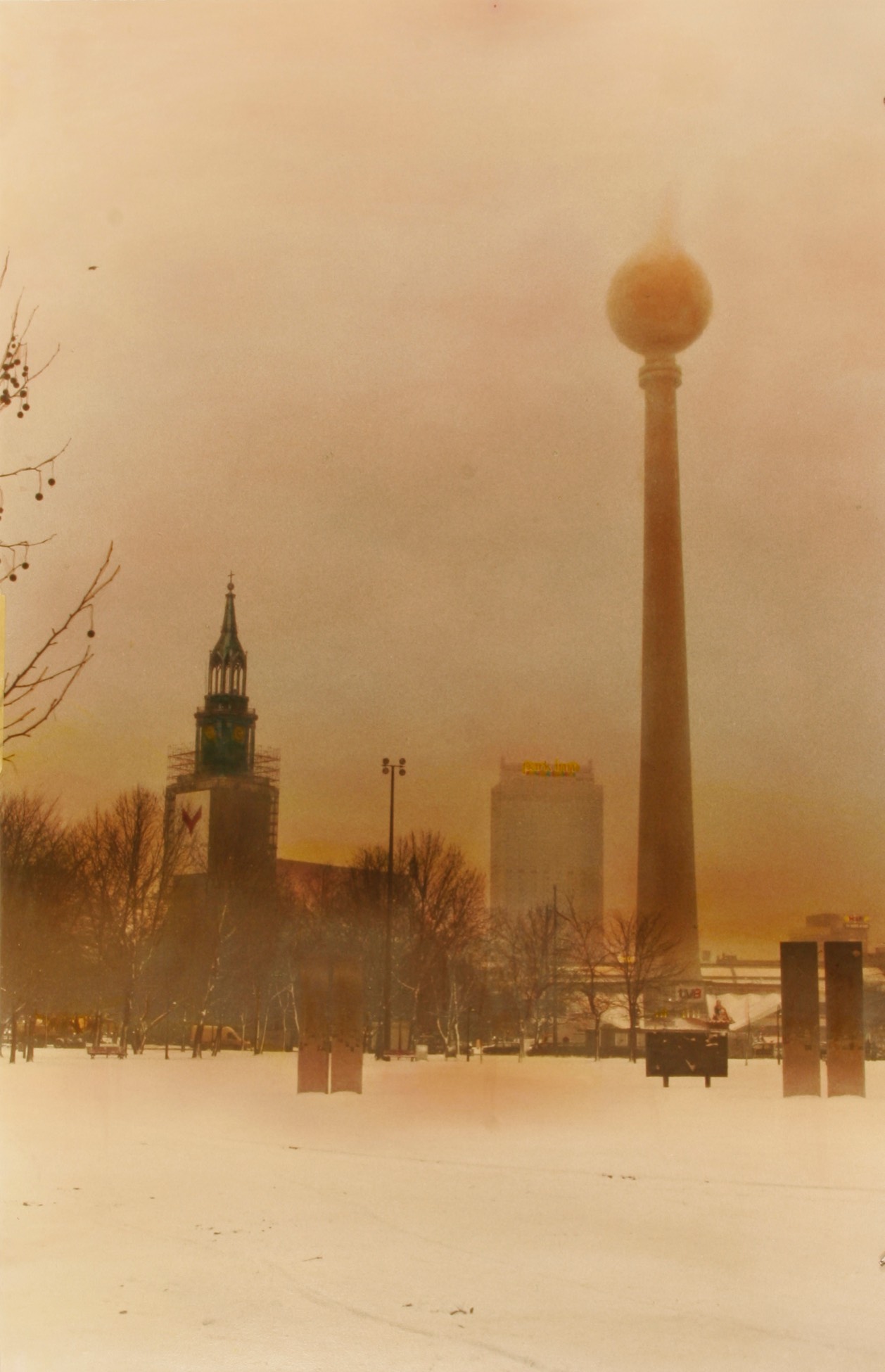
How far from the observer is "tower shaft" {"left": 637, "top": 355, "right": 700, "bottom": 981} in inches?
207

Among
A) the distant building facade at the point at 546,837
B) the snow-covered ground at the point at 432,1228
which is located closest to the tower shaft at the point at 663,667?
the distant building facade at the point at 546,837

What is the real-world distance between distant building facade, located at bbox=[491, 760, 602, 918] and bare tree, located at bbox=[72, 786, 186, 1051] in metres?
1.36

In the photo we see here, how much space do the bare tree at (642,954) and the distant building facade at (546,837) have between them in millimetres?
188

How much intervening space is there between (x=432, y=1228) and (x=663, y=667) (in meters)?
2.43

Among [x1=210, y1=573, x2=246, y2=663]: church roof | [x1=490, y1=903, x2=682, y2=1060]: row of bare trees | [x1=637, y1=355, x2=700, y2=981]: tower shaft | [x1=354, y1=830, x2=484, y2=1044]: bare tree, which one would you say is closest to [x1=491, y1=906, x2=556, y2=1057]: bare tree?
[x1=490, y1=903, x2=682, y2=1060]: row of bare trees

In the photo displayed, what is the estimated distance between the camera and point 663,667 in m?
5.51

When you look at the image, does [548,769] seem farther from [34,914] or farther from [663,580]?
[34,914]

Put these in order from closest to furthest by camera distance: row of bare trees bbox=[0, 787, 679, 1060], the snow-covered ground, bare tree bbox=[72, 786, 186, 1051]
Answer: the snow-covered ground < bare tree bbox=[72, 786, 186, 1051] < row of bare trees bbox=[0, 787, 679, 1060]

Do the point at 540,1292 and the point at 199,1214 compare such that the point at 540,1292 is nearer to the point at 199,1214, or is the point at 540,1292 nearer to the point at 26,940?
the point at 199,1214

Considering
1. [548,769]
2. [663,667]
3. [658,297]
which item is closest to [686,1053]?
[548,769]

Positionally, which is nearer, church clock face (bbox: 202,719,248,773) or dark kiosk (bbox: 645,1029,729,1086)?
church clock face (bbox: 202,719,248,773)

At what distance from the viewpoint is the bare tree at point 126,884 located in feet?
17.9

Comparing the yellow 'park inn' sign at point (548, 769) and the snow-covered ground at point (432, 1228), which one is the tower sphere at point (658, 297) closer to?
the yellow 'park inn' sign at point (548, 769)

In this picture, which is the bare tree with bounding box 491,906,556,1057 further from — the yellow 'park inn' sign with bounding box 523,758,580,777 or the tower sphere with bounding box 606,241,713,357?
the tower sphere with bounding box 606,241,713,357
